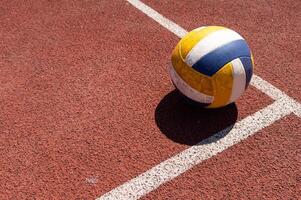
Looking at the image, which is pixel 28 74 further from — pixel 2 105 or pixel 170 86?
pixel 170 86

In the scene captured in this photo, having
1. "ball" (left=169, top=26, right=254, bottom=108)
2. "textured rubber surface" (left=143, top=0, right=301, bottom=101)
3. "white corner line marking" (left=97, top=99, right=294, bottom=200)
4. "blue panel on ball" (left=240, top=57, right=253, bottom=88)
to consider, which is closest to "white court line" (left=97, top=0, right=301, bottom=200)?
"white corner line marking" (left=97, top=99, right=294, bottom=200)

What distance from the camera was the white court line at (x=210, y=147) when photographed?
3.72 meters

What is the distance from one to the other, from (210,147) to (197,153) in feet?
0.49

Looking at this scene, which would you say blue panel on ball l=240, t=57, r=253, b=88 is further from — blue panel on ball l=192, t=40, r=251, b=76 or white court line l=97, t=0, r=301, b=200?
white court line l=97, t=0, r=301, b=200

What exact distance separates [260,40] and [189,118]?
1.78m

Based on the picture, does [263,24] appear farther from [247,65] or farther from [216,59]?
[216,59]

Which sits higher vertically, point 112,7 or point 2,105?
point 112,7

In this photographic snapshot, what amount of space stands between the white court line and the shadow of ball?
78mm

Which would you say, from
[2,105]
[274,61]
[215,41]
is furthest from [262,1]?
[2,105]

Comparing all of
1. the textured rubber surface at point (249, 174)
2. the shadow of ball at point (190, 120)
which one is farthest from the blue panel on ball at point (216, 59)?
the textured rubber surface at point (249, 174)

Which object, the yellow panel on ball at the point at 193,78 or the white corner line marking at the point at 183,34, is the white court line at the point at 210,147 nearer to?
the white corner line marking at the point at 183,34

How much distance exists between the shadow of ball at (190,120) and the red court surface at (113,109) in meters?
0.01

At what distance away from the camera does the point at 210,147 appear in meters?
4.08

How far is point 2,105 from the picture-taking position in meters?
4.61
